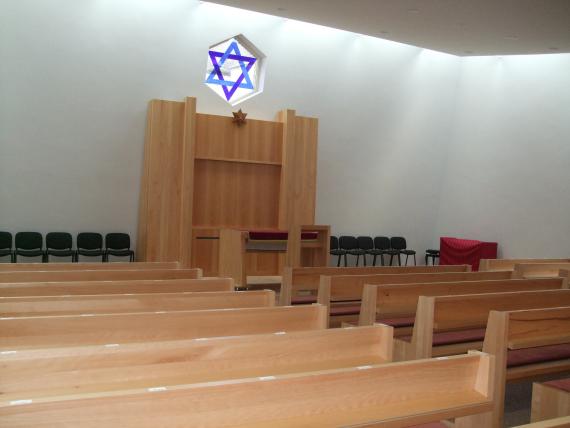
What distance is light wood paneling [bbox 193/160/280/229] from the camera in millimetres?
8875

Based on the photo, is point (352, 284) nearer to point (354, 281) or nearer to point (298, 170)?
point (354, 281)

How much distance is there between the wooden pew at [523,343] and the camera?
121 inches

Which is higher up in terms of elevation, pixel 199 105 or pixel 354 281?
pixel 199 105

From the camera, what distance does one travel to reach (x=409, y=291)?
4.16 meters

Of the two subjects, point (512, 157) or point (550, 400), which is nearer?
point (550, 400)

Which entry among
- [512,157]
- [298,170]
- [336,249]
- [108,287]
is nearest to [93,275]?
[108,287]

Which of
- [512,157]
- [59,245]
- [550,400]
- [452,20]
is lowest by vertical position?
[550,400]

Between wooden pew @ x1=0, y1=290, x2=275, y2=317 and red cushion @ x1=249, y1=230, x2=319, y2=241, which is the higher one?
red cushion @ x1=249, y1=230, x2=319, y2=241

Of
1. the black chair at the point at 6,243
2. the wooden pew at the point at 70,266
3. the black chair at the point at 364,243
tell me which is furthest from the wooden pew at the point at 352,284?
the black chair at the point at 364,243

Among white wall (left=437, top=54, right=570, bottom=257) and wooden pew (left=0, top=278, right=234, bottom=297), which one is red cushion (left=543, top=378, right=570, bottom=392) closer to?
wooden pew (left=0, top=278, right=234, bottom=297)

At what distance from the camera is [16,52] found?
777 centimetres

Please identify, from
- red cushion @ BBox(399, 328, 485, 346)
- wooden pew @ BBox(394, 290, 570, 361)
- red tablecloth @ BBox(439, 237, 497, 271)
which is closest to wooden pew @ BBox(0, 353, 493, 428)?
wooden pew @ BBox(394, 290, 570, 361)

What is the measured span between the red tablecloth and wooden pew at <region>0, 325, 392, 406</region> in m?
7.77

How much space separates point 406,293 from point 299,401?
92.9 inches
